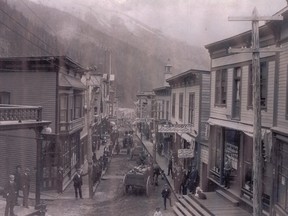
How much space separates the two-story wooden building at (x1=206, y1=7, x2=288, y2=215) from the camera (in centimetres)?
1152

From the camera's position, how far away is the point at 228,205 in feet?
48.8

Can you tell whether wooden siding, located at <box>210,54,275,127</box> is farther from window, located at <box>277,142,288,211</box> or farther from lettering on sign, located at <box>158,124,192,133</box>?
lettering on sign, located at <box>158,124,192,133</box>

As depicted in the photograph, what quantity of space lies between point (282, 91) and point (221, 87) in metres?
5.71

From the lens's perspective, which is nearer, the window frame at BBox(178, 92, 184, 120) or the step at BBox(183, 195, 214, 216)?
the step at BBox(183, 195, 214, 216)

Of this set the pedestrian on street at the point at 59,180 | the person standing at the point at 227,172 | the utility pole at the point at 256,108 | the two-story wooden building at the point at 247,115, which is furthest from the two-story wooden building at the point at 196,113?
the utility pole at the point at 256,108

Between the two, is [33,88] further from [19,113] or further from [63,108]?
[19,113]

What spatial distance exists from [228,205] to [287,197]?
4160 mm

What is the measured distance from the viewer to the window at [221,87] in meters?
16.9

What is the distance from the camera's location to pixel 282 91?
11484mm

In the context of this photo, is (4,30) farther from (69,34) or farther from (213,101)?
(213,101)

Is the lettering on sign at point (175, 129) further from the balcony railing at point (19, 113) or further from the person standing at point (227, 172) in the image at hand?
the balcony railing at point (19, 113)

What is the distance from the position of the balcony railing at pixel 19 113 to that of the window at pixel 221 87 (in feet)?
24.7

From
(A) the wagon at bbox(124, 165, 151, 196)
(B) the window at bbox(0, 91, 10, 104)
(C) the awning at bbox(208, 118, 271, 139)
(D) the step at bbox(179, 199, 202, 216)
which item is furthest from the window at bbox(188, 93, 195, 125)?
(B) the window at bbox(0, 91, 10, 104)

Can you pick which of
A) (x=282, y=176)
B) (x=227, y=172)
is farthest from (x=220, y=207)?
(x=282, y=176)
